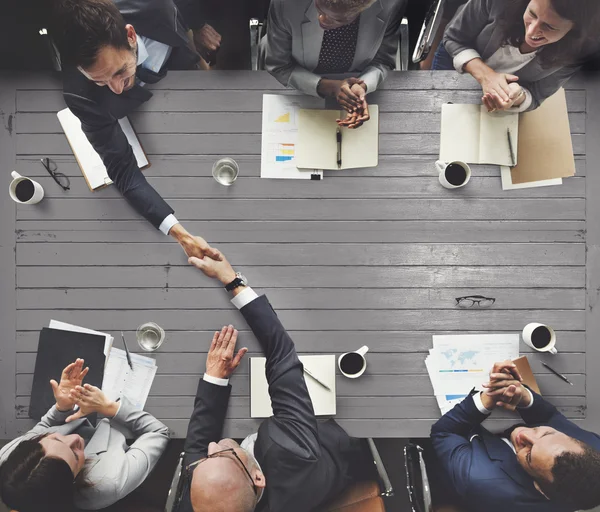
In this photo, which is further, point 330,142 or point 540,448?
point 330,142

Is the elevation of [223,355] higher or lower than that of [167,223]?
lower

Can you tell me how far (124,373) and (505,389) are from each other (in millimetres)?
1614

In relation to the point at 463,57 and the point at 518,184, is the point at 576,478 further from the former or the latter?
the point at 463,57

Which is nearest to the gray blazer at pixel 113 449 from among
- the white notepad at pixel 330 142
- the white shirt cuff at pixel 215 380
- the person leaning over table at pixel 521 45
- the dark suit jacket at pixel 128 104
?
the white shirt cuff at pixel 215 380

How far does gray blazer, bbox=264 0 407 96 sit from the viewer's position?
1886 mm

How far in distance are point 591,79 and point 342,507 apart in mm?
2180

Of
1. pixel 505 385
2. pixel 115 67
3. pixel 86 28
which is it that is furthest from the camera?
pixel 505 385

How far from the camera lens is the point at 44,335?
2.05 metres

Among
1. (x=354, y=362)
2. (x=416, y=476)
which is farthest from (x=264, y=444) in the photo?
(x=416, y=476)

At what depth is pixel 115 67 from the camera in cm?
182

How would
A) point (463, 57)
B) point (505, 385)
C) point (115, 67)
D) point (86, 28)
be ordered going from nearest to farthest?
point (86, 28)
point (115, 67)
point (505, 385)
point (463, 57)

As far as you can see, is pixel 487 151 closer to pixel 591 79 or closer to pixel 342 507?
pixel 591 79

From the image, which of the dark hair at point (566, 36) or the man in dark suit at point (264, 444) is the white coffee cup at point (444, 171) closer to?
the dark hair at point (566, 36)

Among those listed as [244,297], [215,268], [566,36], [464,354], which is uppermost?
[566,36]
